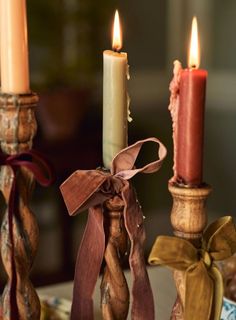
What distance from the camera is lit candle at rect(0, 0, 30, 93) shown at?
50 centimetres

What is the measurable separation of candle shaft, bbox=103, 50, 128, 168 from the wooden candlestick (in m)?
0.04

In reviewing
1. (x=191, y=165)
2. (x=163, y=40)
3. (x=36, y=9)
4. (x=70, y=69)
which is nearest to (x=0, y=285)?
(x=70, y=69)

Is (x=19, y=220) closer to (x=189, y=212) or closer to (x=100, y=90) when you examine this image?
(x=189, y=212)

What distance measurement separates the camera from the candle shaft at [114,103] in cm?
→ 48

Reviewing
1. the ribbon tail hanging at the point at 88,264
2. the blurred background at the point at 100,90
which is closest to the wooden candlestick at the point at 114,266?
the ribbon tail hanging at the point at 88,264

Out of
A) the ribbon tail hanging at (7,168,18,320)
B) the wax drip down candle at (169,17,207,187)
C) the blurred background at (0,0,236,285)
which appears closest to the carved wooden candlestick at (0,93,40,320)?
the ribbon tail hanging at (7,168,18,320)

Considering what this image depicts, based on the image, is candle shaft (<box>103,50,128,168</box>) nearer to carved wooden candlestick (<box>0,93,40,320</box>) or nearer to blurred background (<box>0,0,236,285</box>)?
carved wooden candlestick (<box>0,93,40,320</box>)

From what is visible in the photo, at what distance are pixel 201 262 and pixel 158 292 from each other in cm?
30

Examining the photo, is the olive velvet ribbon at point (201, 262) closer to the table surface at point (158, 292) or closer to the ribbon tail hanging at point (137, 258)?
the ribbon tail hanging at point (137, 258)

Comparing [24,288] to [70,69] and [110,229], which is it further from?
[70,69]

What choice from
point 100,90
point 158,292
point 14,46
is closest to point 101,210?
point 14,46

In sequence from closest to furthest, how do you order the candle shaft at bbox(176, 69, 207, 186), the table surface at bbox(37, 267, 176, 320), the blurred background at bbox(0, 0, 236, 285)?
the candle shaft at bbox(176, 69, 207, 186), the table surface at bbox(37, 267, 176, 320), the blurred background at bbox(0, 0, 236, 285)

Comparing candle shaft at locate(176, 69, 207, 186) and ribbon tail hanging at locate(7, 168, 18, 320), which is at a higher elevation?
candle shaft at locate(176, 69, 207, 186)

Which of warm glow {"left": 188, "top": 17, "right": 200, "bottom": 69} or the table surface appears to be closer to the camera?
warm glow {"left": 188, "top": 17, "right": 200, "bottom": 69}
